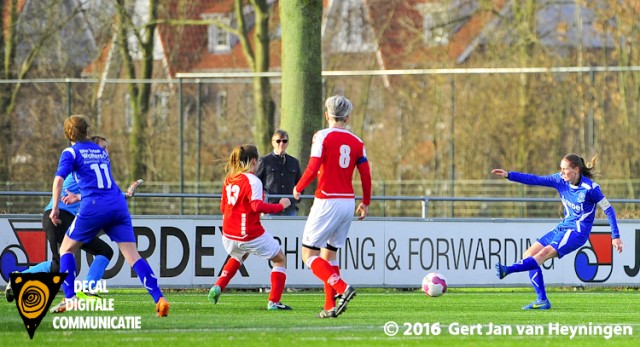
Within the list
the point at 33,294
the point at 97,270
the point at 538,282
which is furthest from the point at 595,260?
the point at 33,294

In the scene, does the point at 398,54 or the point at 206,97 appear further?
the point at 398,54

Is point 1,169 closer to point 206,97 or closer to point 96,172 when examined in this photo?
point 206,97

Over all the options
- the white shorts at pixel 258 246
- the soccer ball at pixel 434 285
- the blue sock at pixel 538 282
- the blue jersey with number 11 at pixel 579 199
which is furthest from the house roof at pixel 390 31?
the white shorts at pixel 258 246

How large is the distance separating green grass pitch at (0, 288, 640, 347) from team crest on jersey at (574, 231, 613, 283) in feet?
6.73

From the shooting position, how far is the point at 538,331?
38.3 feet

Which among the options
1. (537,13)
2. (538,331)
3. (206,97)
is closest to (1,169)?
(206,97)

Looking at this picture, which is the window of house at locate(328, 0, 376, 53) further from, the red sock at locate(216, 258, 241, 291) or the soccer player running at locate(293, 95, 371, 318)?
the soccer player running at locate(293, 95, 371, 318)

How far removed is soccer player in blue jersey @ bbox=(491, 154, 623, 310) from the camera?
14.7 meters

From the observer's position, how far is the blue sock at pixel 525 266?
48.4 ft

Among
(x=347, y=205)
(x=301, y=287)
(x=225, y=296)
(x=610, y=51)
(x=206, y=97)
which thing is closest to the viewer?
(x=347, y=205)

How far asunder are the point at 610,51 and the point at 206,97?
1311 centimetres

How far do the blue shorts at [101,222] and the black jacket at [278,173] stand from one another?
625 centimetres

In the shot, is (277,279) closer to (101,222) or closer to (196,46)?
(101,222)

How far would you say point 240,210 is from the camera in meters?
13.4
